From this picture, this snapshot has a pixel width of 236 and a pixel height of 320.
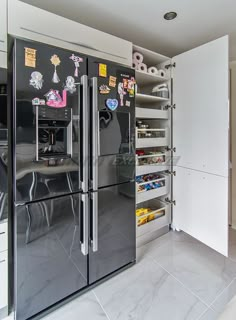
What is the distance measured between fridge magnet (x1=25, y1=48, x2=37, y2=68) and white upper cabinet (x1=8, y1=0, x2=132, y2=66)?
7.6 inches

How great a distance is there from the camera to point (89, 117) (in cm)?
146

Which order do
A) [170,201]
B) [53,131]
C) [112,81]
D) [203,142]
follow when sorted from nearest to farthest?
[53,131]
[112,81]
[203,142]
[170,201]

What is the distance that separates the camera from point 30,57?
1.22 metres

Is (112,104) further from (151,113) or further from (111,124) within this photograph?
(151,113)

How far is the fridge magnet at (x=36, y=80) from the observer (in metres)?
1.23

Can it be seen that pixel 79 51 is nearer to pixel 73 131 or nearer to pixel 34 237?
pixel 73 131

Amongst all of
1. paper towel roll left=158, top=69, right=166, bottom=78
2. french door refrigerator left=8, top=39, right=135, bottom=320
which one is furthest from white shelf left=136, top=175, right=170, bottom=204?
paper towel roll left=158, top=69, right=166, bottom=78

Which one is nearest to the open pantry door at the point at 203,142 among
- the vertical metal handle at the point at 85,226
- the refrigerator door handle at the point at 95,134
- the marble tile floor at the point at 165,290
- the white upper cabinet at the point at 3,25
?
the marble tile floor at the point at 165,290

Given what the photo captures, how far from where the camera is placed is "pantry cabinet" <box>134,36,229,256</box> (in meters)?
1.77

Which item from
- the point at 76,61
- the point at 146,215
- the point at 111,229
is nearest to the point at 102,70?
the point at 76,61

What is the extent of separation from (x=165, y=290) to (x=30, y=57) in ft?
6.29

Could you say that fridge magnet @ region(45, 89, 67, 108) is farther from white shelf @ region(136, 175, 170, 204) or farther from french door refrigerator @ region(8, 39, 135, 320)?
white shelf @ region(136, 175, 170, 204)

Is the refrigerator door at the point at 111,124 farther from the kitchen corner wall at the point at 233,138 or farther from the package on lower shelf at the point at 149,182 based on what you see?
the kitchen corner wall at the point at 233,138

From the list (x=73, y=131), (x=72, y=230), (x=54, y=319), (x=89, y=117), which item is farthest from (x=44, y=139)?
(x=54, y=319)
